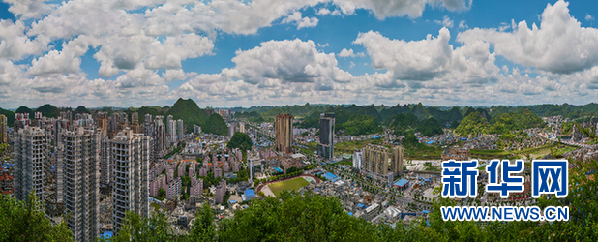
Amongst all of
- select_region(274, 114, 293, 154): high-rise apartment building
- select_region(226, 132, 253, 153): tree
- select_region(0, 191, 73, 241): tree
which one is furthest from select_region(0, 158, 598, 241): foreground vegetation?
select_region(226, 132, 253, 153): tree

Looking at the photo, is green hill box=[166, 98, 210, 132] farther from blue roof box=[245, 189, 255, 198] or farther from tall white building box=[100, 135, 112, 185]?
blue roof box=[245, 189, 255, 198]

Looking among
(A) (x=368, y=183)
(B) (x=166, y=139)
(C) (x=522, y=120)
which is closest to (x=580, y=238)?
(A) (x=368, y=183)

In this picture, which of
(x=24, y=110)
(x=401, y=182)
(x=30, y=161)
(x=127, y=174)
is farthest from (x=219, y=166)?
(x=24, y=110)

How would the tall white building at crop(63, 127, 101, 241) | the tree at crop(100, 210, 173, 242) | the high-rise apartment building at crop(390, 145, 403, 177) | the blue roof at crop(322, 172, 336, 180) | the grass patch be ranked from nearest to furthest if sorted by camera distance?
the tree at crop(100, 210, 173, 242) → the tall white building at crop(63, 127, 101, 241) → the grass patch → the high-rise apartment building at crop(390, 145, 403, 177) → the blue roof at crop(322, 172, 336, 180)

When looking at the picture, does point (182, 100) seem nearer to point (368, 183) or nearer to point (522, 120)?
point (368, 183)

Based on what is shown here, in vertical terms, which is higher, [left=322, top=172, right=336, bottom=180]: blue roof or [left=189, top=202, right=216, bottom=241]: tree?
[left=189, top=202, right=216, bottom=241]: tree

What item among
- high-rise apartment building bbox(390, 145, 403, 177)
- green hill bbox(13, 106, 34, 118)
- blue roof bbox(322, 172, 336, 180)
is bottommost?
blue roof bbox(322, 172, 336, 180)

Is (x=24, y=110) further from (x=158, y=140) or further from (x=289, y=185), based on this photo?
(x=289, y=185)

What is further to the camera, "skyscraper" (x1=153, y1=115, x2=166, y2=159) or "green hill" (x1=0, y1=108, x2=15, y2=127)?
"green hill" (x1=0, y1=108, x2=15, y2=127)
